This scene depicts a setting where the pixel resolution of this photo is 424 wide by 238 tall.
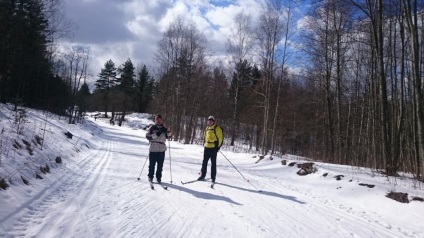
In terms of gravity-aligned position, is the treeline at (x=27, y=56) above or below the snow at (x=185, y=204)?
above

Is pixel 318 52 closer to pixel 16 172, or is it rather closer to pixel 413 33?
pixel 413 33

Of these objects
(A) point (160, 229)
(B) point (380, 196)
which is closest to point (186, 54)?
(B) point (380, 196)

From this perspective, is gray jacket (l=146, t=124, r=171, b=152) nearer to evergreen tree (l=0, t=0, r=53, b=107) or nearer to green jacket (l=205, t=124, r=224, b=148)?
green jacket (l=205, t=124, r=224, b=148)

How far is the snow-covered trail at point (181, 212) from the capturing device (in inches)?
210

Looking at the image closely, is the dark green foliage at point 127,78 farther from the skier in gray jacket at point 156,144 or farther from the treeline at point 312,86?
the skier in gray jacket at point 156,144

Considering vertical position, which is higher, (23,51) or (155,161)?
(23,51)

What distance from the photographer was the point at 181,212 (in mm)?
6605

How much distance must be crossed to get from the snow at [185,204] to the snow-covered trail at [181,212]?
0.06ft

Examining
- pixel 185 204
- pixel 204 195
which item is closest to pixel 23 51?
pixel 204 195

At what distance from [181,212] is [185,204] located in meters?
0.70

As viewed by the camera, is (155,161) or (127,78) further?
(127,78)

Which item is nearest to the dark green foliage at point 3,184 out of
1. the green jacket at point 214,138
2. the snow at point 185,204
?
the snow at point 185,204

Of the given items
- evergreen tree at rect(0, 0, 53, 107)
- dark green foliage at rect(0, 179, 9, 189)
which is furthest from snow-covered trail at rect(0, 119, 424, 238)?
evergreen tree at rect(0, 0, 53, 107)

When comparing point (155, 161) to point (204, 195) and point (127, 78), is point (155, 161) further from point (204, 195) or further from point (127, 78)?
point (127, 78)
